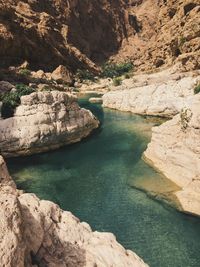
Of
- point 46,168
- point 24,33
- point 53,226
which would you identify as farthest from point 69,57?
point 53,226

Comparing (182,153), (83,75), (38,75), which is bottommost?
(83,75)

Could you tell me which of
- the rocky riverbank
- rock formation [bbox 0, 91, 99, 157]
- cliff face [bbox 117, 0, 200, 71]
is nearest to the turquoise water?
the rocky riverbank

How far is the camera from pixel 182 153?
36.0 metres

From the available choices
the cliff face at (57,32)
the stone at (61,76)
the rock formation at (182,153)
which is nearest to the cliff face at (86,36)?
the cliff face at (57,32)

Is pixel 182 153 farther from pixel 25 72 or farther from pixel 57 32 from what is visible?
pixel 57 32

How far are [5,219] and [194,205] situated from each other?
69.0ft

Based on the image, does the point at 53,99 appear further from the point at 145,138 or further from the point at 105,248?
the point at 105,248

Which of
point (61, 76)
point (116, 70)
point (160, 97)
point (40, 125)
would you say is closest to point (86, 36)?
point (116, 70)

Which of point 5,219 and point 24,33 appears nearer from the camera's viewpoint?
point 5,219

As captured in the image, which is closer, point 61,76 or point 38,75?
point 38,75

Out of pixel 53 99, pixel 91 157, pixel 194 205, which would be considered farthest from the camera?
pixel 53 99

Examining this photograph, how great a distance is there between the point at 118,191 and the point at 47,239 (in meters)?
19.8

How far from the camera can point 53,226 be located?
16.9 m

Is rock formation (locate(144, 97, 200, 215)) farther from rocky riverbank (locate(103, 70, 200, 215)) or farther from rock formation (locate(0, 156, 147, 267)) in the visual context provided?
rock formation (locate(0, 156, 147, 267))
